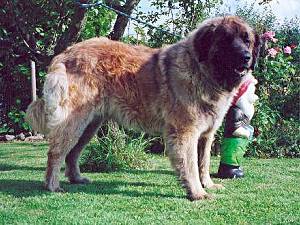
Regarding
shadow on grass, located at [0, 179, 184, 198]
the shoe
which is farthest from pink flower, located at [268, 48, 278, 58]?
shadow on grass, located at [0, 179, 184, 198]

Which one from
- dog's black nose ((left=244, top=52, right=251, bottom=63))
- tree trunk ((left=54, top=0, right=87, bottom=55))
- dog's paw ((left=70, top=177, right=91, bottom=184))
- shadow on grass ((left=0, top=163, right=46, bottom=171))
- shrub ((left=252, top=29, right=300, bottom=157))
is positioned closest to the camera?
dog's black nose ((left=244, top=52, right=251, bottom=63))

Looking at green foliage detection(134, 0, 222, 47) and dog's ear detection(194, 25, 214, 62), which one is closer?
dog's ear detection(194, 25, 214, 62)

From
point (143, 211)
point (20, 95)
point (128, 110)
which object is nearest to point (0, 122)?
point (20, 95)

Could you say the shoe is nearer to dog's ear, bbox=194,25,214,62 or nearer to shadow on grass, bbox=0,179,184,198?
shadow on grass, bbox=0,179,184,198

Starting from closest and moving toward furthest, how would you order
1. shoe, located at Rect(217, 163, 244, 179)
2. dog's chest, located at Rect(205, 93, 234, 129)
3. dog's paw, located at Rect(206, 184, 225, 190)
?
dog's chest, located at Rect(205, 93, 234, 129) → dog's paw, located at Rect(206, 184, 225, 190) → shoe, located at Rect(217, 163, 244, 179)

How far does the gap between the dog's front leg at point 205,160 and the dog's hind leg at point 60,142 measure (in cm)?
125

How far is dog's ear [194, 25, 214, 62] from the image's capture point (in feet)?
15.5

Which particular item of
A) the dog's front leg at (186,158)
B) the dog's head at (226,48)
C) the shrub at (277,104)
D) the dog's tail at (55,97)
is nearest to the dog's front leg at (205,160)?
the dog's front leg at (186,158)

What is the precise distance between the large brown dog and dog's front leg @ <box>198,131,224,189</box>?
0.03ft

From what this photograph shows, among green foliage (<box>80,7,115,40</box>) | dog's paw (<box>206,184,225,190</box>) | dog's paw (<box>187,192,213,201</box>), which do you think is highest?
green foliage (<box>80,7,115,40</box>)

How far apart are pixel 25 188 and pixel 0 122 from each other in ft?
21.9

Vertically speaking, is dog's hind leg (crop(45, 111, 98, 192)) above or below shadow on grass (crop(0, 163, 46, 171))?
above

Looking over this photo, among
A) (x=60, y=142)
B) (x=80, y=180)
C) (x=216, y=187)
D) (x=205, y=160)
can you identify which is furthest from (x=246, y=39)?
(x=80, y=180)

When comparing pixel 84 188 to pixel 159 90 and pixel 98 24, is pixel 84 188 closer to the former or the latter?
pixel 159 90
